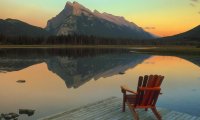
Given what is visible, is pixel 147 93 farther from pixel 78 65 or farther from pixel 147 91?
pixel 78 65

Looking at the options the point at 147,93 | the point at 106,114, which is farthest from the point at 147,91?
the point at 106,114

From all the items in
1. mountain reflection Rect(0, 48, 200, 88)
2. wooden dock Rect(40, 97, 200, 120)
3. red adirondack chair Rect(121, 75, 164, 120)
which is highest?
red adirondack chair Rect(121, 75, 164, 120)

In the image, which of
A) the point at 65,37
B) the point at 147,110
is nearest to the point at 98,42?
the point at 65,37

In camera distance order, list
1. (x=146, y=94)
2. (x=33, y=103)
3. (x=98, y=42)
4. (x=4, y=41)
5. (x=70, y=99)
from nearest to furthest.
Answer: (x=146, y=94) → (x=33, y=103) → (x=70, y=99) → (x=4, y=41) → (x=98, y=42)

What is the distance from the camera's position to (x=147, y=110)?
10328 mm

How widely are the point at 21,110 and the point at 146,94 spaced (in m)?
7.49

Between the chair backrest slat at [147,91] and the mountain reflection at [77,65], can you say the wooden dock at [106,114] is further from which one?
the mountain reflection at [77,65]

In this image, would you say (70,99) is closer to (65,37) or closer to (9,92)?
(9,92)

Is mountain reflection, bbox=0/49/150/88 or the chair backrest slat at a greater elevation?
the chair backrest slat

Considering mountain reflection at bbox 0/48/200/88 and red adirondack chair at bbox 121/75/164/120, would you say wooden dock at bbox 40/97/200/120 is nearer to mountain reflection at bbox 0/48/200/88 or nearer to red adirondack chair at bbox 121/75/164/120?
red adirondack chair at bbox 121/75/164/120

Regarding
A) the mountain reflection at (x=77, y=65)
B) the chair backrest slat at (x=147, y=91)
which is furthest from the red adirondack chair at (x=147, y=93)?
the mountain reflection at (x=77, y=65)

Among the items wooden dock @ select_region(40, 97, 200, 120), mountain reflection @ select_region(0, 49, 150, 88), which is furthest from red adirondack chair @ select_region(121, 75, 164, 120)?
mountain reflection @ select_region(0, 49, 150, 88)

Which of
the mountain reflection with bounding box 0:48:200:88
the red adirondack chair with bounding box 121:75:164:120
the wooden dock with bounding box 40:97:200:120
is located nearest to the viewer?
the red adirondack chair with bounding box 121:75:164:120

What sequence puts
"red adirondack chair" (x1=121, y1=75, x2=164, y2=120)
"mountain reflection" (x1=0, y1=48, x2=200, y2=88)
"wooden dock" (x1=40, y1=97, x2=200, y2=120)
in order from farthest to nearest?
"mountain reflection" (x1=0, y1=48, x2=200, y2=88)
"wooden dock" (x1=40, y1=97, x2=200, y2=120)
"red adirondack chair" (x1=121, y1=75, x2=164, y2=120)
